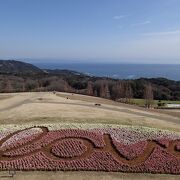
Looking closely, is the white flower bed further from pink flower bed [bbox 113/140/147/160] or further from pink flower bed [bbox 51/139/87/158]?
pink flower bed [bbox 51/139/87/158]

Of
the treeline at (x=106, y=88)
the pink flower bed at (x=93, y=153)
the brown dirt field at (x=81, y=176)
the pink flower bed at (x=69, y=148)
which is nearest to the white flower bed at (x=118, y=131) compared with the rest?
the pink flower bed at (x=93, y=153)

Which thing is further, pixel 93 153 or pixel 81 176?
pixel 93 153

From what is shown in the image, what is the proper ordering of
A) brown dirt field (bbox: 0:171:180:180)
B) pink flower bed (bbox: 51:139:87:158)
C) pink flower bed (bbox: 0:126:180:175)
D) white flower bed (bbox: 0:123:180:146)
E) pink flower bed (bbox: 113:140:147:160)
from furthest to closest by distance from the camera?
white flower bed (bbox: 0:123:180:146)
pink flower bed (bbox: 113:140:147:160)
pink flower bed (bbox: 51:139:87:158)
pink flower bed (bbox: 0:126:180:175)
brown dirt field (bbox: 0:171:180:180)

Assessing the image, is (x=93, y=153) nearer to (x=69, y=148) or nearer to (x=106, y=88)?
(x=69, y=148)

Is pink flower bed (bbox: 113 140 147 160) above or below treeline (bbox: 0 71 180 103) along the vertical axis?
above

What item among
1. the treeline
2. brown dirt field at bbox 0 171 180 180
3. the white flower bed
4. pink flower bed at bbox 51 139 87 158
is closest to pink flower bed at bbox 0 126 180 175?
pink flower bed at bbox 51 139 87 158

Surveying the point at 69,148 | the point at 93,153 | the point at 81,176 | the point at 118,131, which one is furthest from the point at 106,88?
the point at 81,176

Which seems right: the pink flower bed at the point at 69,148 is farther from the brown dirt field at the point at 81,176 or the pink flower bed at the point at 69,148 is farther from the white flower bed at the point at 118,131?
the white flower bed at the point at 118,131

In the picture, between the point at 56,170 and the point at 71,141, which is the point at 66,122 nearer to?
the point at 71,141
